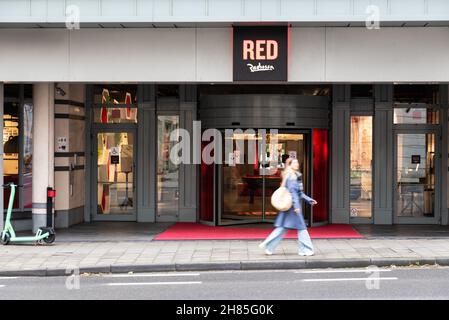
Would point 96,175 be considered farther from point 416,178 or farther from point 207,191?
point 416,178

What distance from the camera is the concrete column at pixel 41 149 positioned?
1501cm

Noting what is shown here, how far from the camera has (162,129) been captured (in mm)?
17812

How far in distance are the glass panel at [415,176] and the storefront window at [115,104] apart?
6.47m

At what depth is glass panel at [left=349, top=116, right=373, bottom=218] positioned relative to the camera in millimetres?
17375

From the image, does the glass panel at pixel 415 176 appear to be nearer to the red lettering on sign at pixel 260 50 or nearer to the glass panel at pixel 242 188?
the glass panel at pixel 242 188

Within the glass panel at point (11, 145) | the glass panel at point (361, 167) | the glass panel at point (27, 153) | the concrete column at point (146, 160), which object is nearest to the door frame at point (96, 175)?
the concrete column at point (146, 160)

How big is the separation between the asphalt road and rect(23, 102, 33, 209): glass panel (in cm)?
555

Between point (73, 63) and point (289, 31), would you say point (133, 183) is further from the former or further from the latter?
point (289, 31)

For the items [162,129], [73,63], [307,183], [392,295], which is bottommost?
[392,295]

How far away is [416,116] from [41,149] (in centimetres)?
864

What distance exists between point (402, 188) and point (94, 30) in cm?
814

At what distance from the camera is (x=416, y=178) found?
17.4 meters

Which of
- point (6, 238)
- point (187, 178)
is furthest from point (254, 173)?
point (6, 238)

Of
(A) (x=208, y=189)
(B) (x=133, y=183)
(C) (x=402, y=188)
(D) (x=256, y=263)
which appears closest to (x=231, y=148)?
(A) (x=208, y=189)
